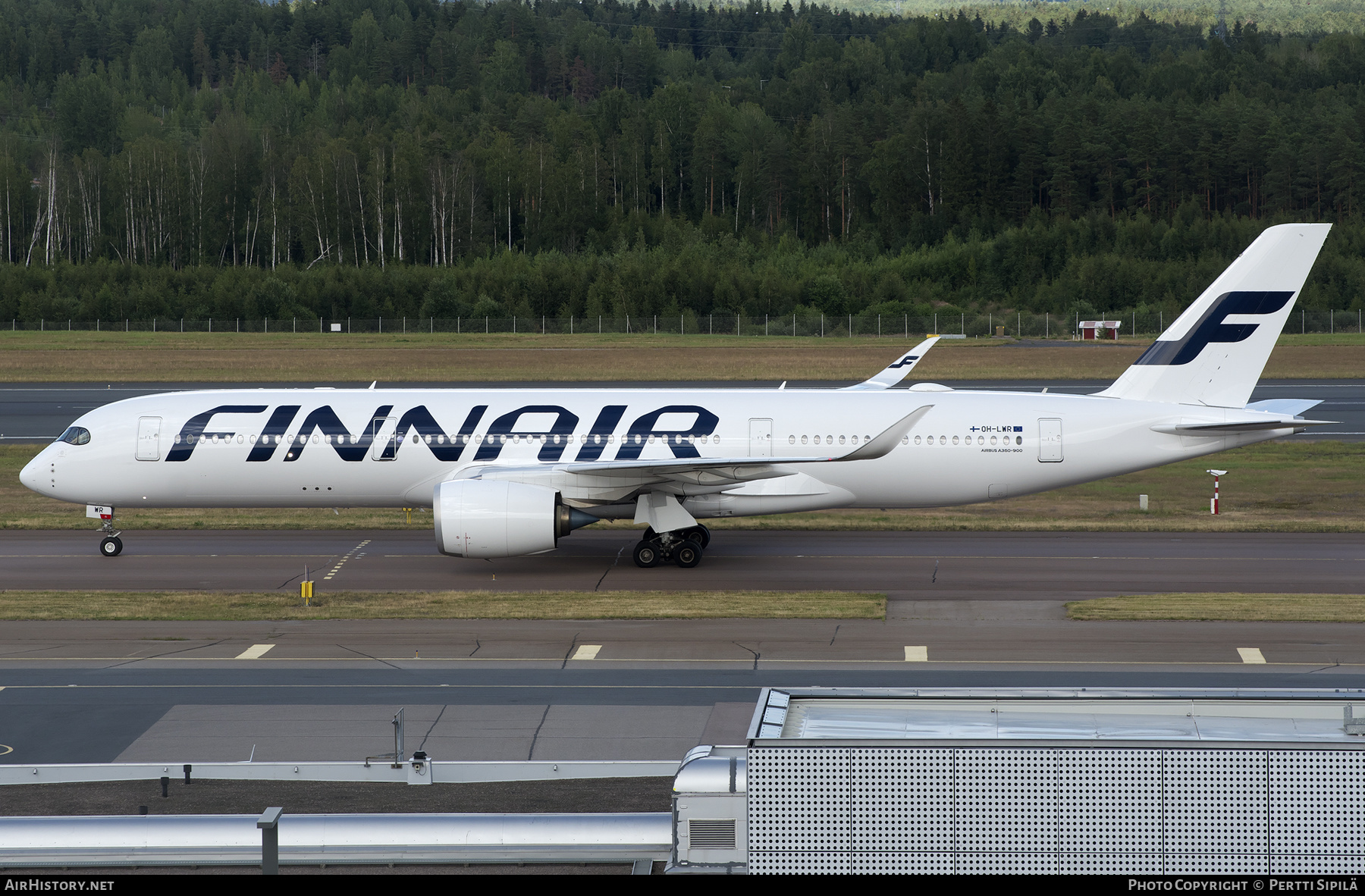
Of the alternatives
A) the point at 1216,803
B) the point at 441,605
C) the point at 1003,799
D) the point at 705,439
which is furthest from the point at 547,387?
the point at 1216,803

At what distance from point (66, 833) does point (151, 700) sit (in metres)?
11.2

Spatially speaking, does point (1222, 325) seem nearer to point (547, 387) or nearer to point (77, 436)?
point (77, 436)

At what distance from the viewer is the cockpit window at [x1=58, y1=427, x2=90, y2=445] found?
32781 mm

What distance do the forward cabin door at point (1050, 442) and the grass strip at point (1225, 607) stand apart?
17.8ft

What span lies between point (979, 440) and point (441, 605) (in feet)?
45.7

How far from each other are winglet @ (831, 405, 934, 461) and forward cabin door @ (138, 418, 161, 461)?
16780 millimetres

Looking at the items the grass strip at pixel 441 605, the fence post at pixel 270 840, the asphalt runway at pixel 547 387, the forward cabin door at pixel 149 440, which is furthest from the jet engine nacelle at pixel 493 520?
the asphalt runway at pixel 547 387

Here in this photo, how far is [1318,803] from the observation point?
8453 mm

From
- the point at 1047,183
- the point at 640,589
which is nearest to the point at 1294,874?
the point at 640,589

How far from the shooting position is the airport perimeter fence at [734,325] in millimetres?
114750

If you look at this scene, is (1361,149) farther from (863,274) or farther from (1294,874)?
(1294,874)

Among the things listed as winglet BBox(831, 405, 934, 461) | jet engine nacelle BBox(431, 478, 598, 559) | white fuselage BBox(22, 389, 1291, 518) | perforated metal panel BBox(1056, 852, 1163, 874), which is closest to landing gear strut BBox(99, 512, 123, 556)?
white fuselage BBox(22, 389, 1291, 518)

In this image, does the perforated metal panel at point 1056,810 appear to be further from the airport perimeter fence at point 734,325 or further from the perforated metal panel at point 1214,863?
the airport perimeter fence at point 734,325

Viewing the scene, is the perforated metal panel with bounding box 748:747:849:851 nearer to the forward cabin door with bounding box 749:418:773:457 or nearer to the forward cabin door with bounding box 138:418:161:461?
the forward cabin door with bounding box 749:418:773:457
